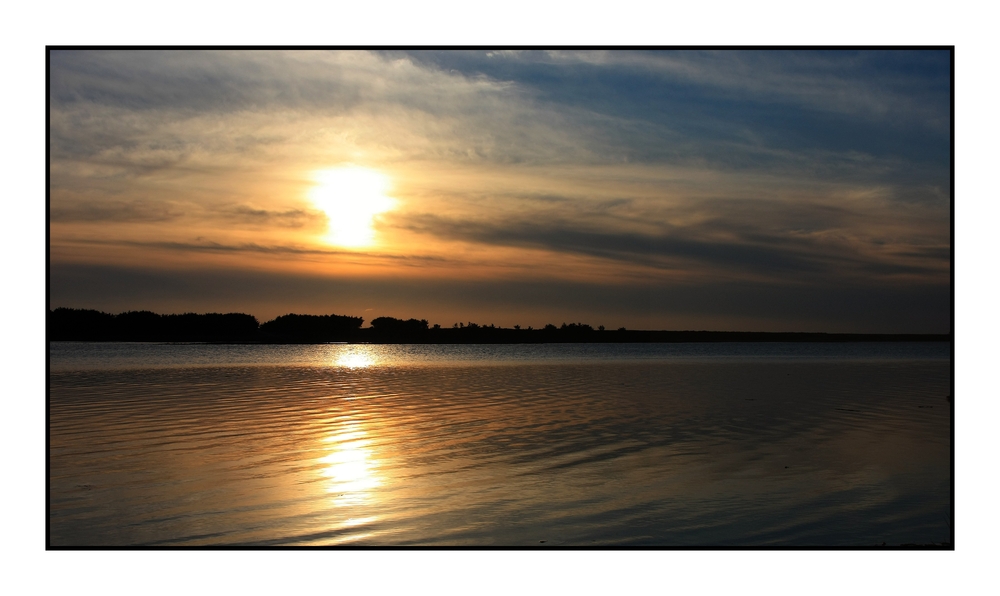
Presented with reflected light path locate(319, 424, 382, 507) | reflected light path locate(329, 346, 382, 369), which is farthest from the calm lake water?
reflected light path locate(329, 346, 382, 369)

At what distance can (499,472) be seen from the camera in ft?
37.5

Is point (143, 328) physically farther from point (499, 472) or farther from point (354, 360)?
point (499, 472)

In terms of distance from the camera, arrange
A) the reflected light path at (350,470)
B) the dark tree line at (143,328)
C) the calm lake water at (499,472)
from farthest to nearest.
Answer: the dark tree line at (143,328) < the reflected light path at (350,470) < the calm lake water at (499,472)

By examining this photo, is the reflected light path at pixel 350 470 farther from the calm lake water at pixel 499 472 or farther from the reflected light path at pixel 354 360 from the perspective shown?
the reflected light path at pixel 354 360

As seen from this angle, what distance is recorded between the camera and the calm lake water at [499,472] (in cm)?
868

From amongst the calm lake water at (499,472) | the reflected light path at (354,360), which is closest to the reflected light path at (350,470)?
the calm lake water at (499,472)

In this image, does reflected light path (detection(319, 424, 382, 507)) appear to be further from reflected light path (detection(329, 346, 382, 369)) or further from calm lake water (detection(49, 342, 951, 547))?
reflected light path (detection(329, 346, 382, 369))

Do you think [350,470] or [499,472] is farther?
[350,470]

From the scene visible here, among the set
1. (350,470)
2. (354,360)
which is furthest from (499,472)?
(354,360)

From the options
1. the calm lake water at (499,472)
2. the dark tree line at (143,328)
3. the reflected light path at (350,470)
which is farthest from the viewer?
the dark tree line at (143,328)

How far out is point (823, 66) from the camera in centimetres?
2406

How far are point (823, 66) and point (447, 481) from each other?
20013 millimetres
